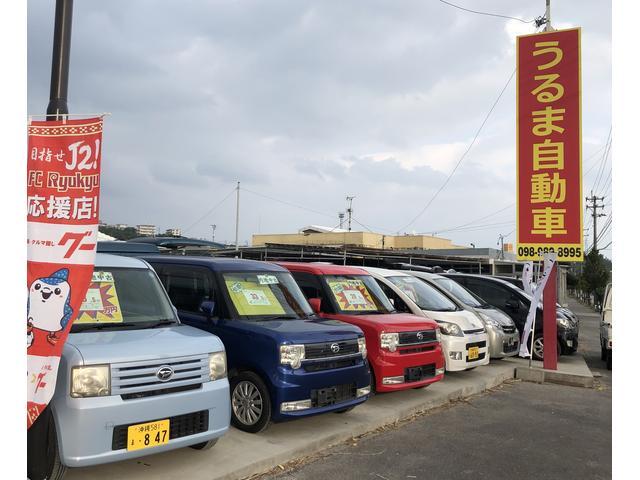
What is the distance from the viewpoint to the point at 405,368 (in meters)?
6.96

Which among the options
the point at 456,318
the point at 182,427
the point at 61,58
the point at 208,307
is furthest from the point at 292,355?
the point at 456,318

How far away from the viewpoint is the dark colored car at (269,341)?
5.37 metres

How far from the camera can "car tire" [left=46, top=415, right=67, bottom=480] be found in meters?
3.77

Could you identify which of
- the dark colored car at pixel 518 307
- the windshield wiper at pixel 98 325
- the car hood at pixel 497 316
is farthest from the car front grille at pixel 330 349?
the dark colored car at pixel 518 307

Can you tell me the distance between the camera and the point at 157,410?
402 centimetres

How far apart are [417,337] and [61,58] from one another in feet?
17.8

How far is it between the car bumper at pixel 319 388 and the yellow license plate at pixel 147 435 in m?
1.45

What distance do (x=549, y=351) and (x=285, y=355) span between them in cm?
684

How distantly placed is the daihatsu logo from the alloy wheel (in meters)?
1.52

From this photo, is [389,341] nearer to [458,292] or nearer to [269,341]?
[269,341]


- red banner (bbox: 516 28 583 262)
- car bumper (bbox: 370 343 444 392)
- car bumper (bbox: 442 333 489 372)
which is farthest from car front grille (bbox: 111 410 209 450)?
red banner (bbox: 516 28 583 262)

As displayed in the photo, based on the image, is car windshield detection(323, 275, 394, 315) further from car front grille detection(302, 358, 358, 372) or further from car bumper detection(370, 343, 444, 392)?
car front grille detection(302, 358, 358, 372)

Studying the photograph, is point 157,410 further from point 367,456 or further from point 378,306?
point 378,306

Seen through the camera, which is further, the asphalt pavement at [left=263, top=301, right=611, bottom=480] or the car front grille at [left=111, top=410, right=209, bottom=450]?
the asphalt pavement at [left=263, top=301, right=611, bottom=480]
